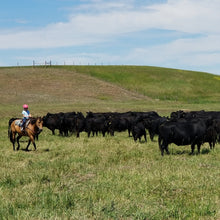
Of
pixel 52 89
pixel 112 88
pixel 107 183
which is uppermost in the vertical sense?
pixel 112 88

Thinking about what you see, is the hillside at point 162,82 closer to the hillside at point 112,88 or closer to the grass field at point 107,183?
the hillside at point 112,88

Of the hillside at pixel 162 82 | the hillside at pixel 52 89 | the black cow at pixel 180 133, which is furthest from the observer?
the hillside at pixel 162 82

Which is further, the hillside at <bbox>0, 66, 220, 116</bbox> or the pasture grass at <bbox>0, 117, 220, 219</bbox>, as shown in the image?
the hillside at <bbox>0, 66, 220, 116</bbox>

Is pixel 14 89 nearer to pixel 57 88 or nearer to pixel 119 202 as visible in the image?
pixel 57 88

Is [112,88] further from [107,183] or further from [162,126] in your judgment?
[107,183]

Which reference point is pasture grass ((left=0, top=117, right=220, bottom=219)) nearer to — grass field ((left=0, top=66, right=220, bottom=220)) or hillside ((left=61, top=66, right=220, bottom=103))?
grass field ((left=0, top=66, right=220, bottom=220))

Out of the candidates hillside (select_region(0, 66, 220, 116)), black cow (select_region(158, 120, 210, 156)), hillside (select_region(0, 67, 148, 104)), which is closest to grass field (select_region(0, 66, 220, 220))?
black cow (select_region(158, 120, 210, 156))

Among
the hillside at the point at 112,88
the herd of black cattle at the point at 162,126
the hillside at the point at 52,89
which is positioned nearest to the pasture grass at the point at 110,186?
the herd of black cattle at the point at 162,126

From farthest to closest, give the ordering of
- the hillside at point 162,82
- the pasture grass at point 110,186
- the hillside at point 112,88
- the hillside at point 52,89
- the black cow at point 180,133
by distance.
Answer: the hillside at point 162,82 → the hillside at point 52,89 → the hillside at point 112,88 → the black cow at point 180,133 → the pasture grass at point 110,186

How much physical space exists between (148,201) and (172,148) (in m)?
8.64

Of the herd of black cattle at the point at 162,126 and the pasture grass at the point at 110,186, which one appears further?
the herd of black cattle at the point at 162,126

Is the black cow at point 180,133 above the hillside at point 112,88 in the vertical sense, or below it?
below

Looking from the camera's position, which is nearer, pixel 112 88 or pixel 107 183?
pixel 107 183

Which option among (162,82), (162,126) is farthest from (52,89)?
(162,126)
